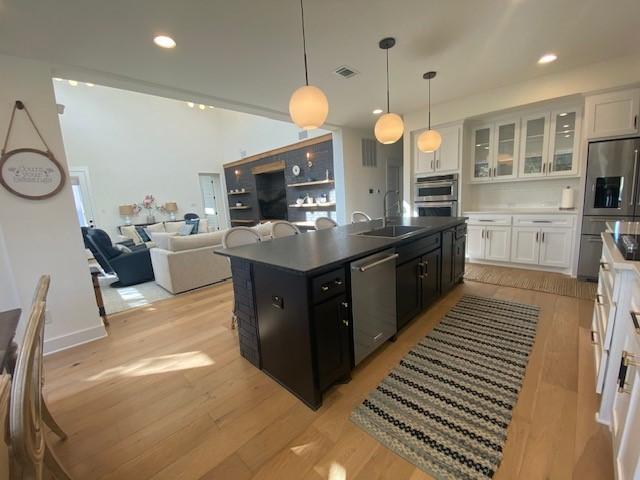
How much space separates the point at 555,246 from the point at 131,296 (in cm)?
599

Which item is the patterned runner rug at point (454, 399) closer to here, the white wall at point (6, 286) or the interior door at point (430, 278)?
the interior door at point (430, 278)

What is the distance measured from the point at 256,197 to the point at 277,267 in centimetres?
737

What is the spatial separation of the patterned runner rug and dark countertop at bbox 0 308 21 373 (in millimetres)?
1587

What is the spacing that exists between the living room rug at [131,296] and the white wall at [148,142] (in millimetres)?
4225

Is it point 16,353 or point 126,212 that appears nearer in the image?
point 16,353

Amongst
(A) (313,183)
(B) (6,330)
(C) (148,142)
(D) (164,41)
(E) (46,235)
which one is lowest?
(B) (6,330)

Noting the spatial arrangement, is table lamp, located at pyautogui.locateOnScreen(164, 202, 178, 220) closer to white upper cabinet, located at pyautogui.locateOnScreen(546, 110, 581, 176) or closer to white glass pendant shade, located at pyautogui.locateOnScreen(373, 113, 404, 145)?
white glass pendant shade, located at pyautogui.locateOnScreen(373, 113, 404, 145)

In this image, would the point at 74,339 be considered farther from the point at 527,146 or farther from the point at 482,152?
the point at 527,146

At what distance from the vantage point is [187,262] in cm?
392

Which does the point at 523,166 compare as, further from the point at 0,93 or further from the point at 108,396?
the point at 0,93

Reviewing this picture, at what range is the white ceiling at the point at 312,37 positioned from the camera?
6.48 ft

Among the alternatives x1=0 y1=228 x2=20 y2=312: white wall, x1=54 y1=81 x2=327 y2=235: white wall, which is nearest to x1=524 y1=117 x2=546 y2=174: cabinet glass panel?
x1=54 y1=81 x2=327 y2=235: white wall

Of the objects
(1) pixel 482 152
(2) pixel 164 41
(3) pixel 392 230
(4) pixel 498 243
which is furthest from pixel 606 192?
(2) pixel 164 41

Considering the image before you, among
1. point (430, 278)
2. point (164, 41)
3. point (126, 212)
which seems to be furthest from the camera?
point (126, 212)
